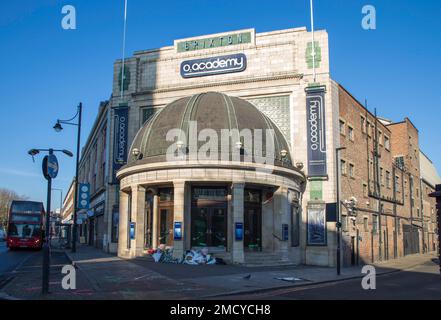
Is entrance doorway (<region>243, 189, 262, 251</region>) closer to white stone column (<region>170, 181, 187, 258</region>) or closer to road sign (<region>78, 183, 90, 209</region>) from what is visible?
white stone column (<region>170, 181, 187, 258</region>)

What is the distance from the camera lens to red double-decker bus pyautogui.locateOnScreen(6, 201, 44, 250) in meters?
41.0

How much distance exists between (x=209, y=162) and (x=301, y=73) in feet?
36.4

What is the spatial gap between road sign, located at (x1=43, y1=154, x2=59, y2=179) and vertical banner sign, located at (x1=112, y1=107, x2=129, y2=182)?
21.4 m

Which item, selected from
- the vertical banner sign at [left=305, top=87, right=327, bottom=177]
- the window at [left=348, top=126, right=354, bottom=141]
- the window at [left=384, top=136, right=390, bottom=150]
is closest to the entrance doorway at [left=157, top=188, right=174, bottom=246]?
the vertical banner sign at [left=305, top=87, right=327, bottom=177]

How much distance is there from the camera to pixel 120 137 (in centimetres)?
3678

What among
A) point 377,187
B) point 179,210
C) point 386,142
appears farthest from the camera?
point 386,142

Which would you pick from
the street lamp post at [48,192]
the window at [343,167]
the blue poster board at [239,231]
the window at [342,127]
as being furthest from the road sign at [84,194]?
the street lamp post at [48,192]

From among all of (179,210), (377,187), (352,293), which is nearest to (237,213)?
(179,210)

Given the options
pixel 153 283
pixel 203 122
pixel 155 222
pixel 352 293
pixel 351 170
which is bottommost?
pixel 352 293

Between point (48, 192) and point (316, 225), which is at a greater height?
point (48, 192)

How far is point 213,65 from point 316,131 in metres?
9.94

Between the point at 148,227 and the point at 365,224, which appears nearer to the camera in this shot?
the point at 148,227

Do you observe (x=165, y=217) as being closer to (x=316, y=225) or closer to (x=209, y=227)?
(x=209, y=227)
